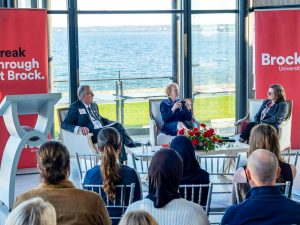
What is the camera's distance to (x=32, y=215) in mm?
2178

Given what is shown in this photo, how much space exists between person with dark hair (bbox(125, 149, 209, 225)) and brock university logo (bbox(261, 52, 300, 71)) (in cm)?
615

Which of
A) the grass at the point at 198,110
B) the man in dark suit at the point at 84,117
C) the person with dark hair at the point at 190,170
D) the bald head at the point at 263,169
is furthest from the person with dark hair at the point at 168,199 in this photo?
the grass at the point at 198,110

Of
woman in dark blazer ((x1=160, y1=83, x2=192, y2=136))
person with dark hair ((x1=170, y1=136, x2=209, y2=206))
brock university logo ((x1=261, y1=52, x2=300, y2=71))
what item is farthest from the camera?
brock university logo ((x1=261, y1=52, x2=300, y2=71))

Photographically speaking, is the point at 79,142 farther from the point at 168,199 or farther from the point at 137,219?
the point at 137,219

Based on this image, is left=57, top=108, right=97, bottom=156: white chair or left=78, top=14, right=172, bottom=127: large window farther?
left=78, top=14, right=172, bottom=127: large window

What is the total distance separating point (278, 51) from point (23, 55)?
3891mm

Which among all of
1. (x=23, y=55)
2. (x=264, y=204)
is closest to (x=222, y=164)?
(x=23, y=55)

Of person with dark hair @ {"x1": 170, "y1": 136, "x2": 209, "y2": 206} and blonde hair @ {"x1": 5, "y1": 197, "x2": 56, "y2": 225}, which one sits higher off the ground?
blonde hair @ {"x1": 5, "y1": 197, "x2": 56, "y2": 225}

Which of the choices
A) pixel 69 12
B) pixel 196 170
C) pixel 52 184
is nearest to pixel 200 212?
pixel 52 184

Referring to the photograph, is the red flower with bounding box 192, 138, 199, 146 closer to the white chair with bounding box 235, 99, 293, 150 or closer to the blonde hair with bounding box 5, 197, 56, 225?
the white chair with bounding box 235, 99, 293, 150

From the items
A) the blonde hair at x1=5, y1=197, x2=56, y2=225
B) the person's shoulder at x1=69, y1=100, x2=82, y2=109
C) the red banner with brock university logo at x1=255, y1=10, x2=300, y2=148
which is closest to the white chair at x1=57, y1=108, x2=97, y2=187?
the person's shoulder at x1=69, y1=100, x2=82, y2=109

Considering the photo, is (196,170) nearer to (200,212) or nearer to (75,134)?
(200,212)

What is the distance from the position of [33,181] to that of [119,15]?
3.11m

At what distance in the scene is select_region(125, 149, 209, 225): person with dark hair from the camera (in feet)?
10.6
